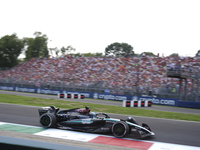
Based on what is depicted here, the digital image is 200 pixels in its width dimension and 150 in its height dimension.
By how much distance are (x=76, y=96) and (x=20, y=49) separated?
3205cm

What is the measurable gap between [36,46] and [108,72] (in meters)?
30.5

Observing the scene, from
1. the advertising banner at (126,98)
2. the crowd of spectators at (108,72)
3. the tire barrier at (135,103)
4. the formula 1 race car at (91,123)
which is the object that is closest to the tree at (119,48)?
the crowd of spectators at (108,72)

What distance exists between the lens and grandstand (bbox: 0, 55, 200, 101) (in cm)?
1914

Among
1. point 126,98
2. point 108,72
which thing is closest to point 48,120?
point 126,98

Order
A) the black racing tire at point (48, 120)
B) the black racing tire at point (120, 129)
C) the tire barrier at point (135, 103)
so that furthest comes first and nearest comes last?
the tire barrier at point (135, 103) < the black racing tire at point (48, 120) < the black racing tire at point (120, 129)

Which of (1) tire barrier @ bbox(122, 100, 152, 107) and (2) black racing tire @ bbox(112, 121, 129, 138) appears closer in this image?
(2) black racing tire @ bbox(112, 121, 129, 138)

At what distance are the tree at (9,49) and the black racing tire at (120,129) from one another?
142 ft

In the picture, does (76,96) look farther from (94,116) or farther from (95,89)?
(94,116)

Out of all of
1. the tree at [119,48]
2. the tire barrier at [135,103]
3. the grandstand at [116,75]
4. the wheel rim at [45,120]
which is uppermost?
the tree at [119,48]

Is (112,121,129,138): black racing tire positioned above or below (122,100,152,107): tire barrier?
below

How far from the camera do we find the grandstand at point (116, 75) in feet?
62.8

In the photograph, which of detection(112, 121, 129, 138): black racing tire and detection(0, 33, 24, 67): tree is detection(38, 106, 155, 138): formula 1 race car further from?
detection(0, 33, 24, 67): tree

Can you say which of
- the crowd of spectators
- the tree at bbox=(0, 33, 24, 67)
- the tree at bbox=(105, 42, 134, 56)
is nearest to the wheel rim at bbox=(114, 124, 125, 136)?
the crowd of spectators

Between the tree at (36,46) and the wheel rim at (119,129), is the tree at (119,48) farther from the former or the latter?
the wheel rim at (119,129)
